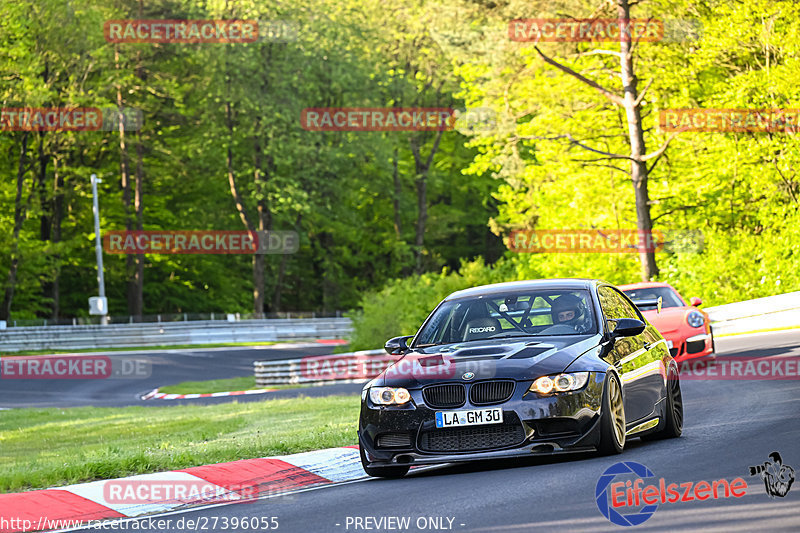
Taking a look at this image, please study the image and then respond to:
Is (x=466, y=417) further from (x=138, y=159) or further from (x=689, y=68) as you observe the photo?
(x=138, y=159)

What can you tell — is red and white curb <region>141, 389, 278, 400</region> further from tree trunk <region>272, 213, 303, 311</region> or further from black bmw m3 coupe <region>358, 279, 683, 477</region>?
tree trunk <region>272, 213, 303, 311</region>

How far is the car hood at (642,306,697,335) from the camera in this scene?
20312 millimetres

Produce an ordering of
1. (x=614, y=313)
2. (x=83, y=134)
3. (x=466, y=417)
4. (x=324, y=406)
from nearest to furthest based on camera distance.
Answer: (x=466, y=417) < (x=614, y=313) < (x=324, y=406) < (x=83, y=134)

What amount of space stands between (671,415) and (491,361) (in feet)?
8.20

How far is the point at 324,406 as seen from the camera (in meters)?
20.2

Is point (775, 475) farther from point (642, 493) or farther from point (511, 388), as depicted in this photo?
point (511, 388)

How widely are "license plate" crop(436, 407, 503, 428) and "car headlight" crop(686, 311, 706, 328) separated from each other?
1205cm

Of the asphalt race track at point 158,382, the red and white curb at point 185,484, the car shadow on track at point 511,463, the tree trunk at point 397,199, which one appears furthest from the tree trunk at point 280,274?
the car shadow on track at point 511,463

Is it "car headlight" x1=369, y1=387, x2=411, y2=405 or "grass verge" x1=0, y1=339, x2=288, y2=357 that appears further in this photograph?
"grass verge" x1=0, y1=339, x2=288, y2=357

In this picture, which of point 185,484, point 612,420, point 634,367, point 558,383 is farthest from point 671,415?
point 185,484

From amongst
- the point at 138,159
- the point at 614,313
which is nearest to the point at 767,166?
the point at 614,313

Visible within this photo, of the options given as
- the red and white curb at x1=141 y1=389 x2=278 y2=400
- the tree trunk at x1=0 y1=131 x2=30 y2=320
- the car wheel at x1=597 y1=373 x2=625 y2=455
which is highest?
the tree trunk at x1=0 y1=131 x2=30 y2=320

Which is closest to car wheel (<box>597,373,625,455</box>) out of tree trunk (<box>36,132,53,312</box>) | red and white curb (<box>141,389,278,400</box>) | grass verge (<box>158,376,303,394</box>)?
red and white curb (<box>141,389,278,400</box>)

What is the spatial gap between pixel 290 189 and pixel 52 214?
39.1 ft
